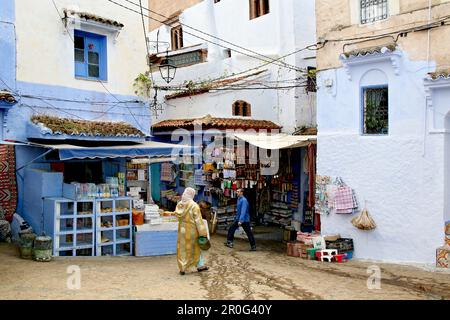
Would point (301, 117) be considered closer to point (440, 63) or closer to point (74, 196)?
point (440, 63)

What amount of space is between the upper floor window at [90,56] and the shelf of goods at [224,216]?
19.8 ft

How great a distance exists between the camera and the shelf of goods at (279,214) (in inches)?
626

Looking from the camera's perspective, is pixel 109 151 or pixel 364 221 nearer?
pixel 109 151

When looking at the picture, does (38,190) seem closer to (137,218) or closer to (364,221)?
(137,218)

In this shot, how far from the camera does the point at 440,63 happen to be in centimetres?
956

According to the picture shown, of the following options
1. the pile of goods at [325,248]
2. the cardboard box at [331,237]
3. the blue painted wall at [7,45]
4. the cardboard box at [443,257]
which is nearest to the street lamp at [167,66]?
the blue painted wall at [7,45]

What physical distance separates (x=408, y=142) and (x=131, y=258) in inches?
274

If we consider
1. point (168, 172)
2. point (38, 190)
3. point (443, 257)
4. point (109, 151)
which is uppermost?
point (109, 151)

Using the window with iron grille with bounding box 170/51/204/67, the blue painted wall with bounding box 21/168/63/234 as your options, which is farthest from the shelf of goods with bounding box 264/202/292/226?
the blue painted wall with bounding box 21/168/63/234

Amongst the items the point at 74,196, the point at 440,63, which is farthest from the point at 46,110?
the point at 440,63

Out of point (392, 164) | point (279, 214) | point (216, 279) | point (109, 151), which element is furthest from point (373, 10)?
point (279, 214)

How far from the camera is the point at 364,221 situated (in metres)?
10.6

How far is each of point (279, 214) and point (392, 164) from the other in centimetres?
641

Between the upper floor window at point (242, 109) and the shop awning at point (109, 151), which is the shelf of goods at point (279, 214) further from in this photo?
the shop awning at point (109, 151)
